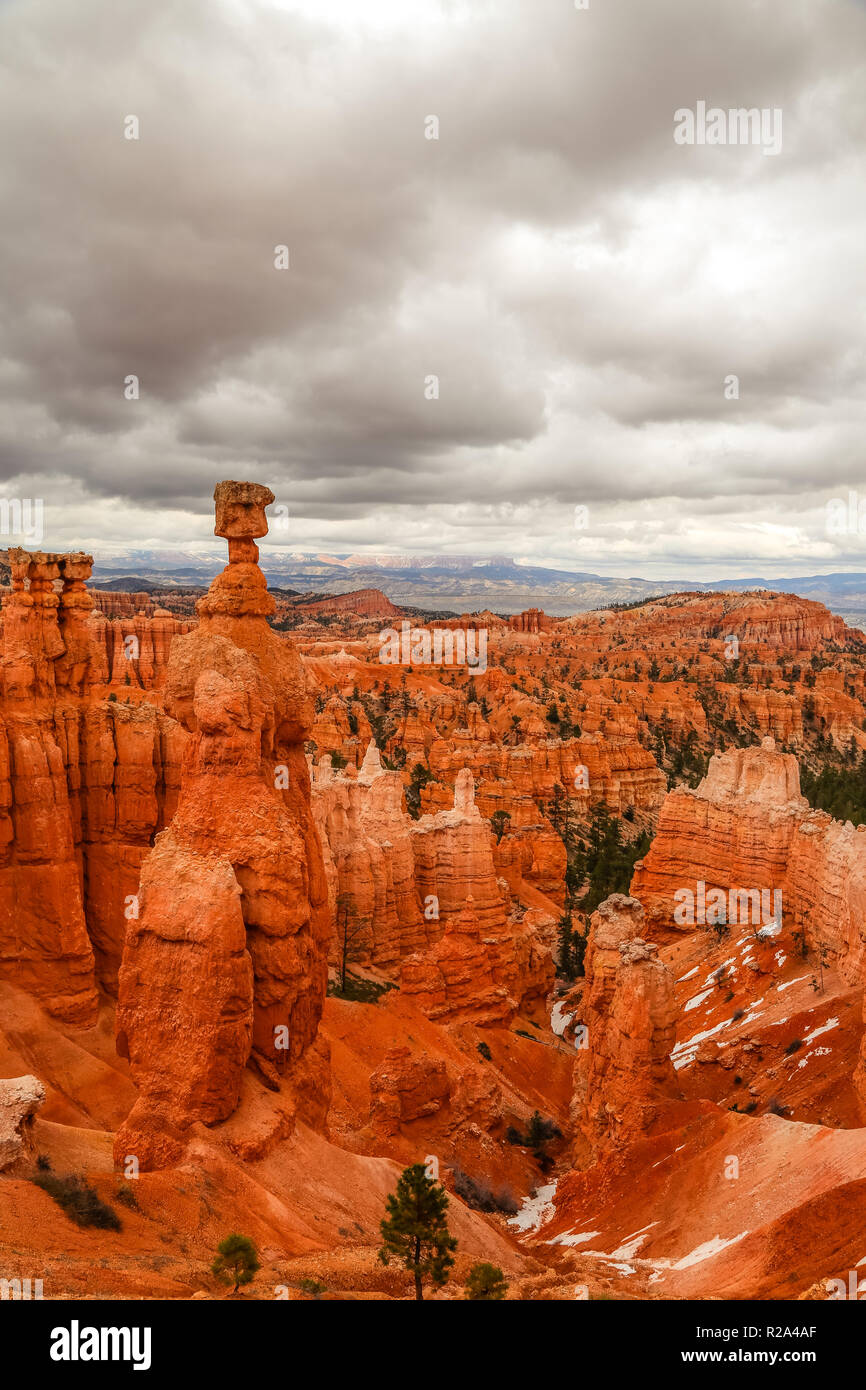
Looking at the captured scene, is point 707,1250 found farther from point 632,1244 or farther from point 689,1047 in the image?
point 689,1047

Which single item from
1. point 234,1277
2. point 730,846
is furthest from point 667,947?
point 234,1277

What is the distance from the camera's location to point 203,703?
15766 millimetres

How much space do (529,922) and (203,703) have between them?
29014 millimetres

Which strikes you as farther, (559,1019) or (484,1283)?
(559,1019)

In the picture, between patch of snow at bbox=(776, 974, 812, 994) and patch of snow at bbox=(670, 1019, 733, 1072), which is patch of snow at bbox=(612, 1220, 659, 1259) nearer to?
patch of snow at bbox=(670, 1019, 733, 1072)

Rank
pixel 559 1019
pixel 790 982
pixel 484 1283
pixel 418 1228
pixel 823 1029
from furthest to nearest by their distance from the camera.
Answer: pixel 559 1019
pixel 790 982
pixel 823 1029
pixel 418 1228
pixel 484 1283

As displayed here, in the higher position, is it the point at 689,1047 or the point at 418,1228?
the point at 418,1228

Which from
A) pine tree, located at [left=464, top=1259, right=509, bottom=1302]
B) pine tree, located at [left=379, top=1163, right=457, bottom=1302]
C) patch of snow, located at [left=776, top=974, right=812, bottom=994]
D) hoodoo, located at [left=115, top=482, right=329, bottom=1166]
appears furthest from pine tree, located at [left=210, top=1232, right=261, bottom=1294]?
patch of snow, located at [left=776, top=974, right=812, bottom=994]

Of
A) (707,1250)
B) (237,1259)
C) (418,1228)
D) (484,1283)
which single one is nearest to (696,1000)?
(707,1250)

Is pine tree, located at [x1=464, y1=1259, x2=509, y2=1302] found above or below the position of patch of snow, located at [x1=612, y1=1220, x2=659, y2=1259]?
above

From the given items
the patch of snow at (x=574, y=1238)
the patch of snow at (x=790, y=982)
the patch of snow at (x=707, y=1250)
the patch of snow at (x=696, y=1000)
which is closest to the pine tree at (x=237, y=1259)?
the patch of snow at (x=707, y=1250)

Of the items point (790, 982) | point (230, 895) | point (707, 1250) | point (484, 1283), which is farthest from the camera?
point (790, 982)

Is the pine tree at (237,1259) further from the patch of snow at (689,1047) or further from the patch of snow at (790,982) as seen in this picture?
the patch of snow at (790,982)
